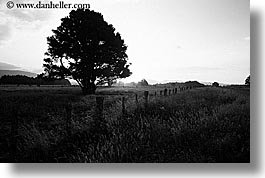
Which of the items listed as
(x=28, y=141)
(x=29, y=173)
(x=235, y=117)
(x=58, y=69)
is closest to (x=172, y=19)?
(x=235, y=117)

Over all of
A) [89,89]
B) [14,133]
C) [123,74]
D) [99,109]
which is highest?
[123,74]

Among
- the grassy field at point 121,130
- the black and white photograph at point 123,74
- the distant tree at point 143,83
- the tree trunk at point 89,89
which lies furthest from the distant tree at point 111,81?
the distant tree at point 143,83

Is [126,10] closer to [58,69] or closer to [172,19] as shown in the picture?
[172,19]

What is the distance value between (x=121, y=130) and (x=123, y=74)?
3.80ft

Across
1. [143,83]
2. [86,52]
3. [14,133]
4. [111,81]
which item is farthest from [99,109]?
[14,133]

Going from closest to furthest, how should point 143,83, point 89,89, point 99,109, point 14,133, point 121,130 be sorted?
point 14,133
point 121,130
point 99,109
point 89,89
point 143,83

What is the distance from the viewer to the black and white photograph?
11.3 ft

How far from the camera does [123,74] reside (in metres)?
4.45

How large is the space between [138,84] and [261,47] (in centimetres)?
221

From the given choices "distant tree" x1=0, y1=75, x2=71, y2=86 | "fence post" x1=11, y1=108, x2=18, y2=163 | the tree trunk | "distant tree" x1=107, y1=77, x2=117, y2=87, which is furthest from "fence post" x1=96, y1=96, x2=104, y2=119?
"fence post" x1=11, y1=108, x2=18, y2=163

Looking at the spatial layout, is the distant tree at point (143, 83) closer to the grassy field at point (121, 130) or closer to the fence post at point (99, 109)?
the grassy field at point (121, 130)

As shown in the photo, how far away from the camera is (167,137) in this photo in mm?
3551

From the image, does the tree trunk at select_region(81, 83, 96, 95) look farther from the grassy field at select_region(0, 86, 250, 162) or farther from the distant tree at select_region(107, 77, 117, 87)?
the distant tree at select_region(107, 77, 117, 87)

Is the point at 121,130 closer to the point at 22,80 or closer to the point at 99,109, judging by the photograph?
the point at 99,109
